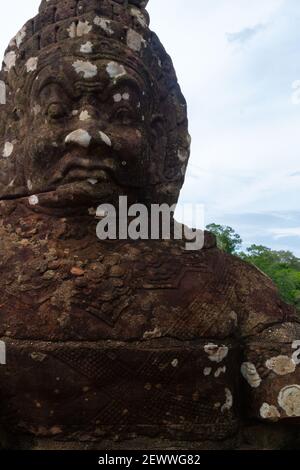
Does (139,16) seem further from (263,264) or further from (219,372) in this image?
(263,264)

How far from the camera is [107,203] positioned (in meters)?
2.44

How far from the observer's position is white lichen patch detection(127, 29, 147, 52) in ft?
8.64

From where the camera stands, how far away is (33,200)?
8.07 feet

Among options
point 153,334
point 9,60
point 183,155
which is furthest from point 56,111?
point 153,334

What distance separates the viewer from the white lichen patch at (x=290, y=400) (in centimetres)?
225

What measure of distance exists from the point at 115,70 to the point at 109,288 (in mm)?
1026

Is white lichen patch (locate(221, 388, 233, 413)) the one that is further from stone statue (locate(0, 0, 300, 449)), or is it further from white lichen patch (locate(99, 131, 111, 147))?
white lichen patch (locate(99, 131, 111, 147))

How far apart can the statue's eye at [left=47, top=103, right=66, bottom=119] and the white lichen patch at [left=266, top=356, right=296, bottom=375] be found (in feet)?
4.78

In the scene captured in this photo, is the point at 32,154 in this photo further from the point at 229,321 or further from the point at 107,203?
the point at 229,321

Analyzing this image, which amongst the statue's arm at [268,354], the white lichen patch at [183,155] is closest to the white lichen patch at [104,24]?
the white lichen patch at [183,155]

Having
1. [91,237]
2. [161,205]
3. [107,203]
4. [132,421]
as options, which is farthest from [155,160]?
[132,421]

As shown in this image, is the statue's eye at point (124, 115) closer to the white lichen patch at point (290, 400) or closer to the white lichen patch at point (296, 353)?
the white lichen patch at point (296, 353)

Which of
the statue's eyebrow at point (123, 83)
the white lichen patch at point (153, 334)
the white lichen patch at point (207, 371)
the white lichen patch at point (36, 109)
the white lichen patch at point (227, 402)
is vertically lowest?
the white lichen patch at point (227, 402)
